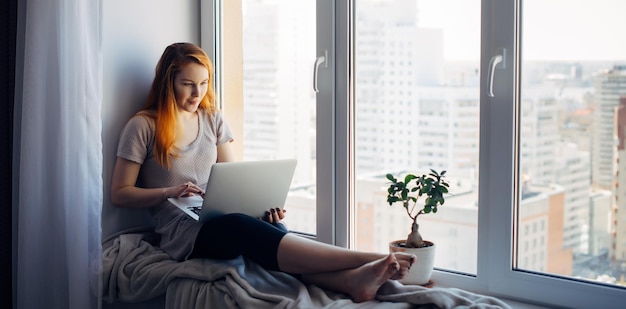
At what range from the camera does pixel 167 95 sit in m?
2.24

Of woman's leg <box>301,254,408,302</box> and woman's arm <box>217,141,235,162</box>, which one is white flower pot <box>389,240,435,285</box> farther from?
woman's arm <box>217,141,235,162</box>

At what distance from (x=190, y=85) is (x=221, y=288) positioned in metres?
0.75

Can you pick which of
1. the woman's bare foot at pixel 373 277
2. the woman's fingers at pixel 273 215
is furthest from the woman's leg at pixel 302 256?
the woman's fingers at pixel 273 215

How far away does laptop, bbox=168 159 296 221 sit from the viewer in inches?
74.9

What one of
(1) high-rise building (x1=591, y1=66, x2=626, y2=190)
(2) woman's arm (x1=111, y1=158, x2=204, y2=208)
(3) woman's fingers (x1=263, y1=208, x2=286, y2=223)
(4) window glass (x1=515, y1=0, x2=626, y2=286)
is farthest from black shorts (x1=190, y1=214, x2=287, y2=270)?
(1) high-rise building (x1=591, y1=66, x2=626, y2=190)

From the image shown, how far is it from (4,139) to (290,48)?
3.20ft

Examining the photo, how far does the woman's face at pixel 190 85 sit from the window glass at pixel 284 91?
263mm

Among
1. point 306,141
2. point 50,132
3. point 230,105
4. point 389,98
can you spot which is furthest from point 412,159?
point 50,132

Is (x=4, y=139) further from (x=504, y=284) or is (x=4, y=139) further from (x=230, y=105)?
(x=504, y=284)

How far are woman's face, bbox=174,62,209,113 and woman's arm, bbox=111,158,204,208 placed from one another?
265mm

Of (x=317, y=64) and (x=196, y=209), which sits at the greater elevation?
(x=317, y=64)

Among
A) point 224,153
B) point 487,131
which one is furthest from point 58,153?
point 487,131

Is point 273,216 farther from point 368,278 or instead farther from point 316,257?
point 368,278

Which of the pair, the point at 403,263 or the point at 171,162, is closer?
the point at 403,263
